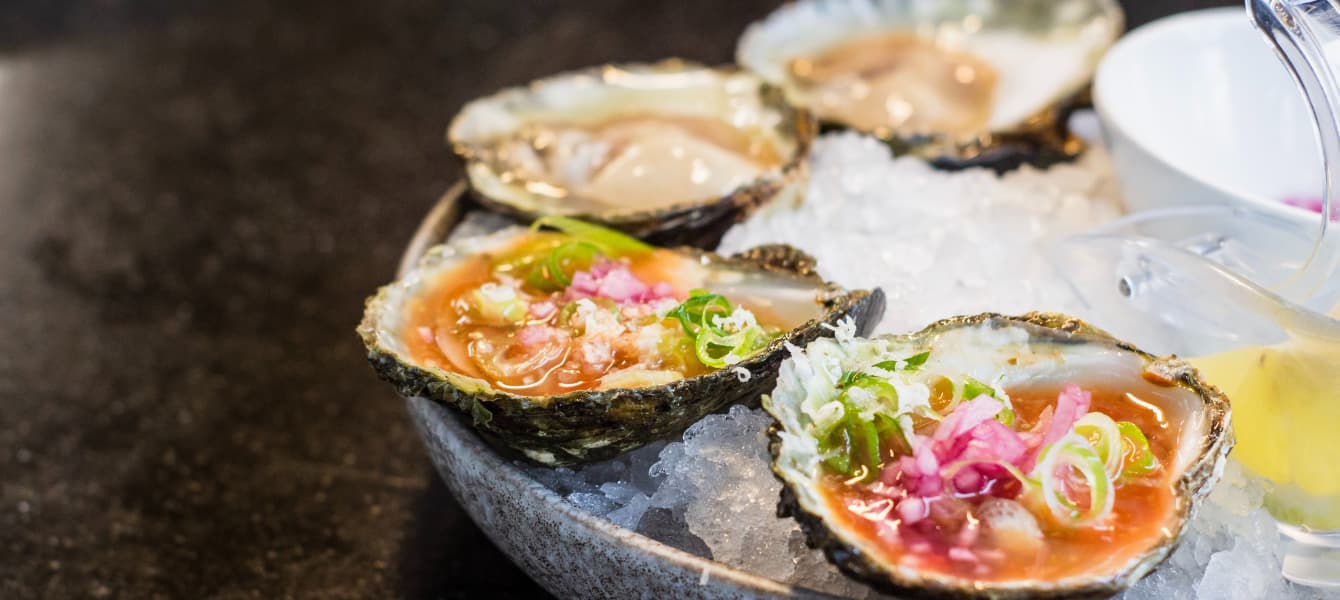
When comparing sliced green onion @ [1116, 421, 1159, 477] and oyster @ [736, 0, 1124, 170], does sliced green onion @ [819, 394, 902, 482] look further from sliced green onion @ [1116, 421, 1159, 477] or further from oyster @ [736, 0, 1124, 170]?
oyster @ [736, 0, 1124, 170]

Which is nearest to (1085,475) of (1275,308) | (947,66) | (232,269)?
(1275,308)

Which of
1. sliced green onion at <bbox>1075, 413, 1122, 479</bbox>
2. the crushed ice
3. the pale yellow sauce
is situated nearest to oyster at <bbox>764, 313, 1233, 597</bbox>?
sliced green onion at <bbox>1075, 413, 1122, 479</bbox>

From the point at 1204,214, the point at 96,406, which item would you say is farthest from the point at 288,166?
the point at 1204,214

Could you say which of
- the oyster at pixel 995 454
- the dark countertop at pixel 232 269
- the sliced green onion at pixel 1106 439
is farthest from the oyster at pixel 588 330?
the dark countertop at pixel 232 269

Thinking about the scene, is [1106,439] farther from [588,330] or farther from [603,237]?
[603,237]

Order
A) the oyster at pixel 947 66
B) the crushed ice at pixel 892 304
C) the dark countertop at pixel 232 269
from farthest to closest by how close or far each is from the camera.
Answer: the oyster at pixel 947 66 → the dark countertop at pixel 232 269 → the crushed ice at pixel 892 304

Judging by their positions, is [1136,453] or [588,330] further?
[588,330]

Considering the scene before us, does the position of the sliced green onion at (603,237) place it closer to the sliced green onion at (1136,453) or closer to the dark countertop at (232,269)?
the dark countertop at (232,269)
